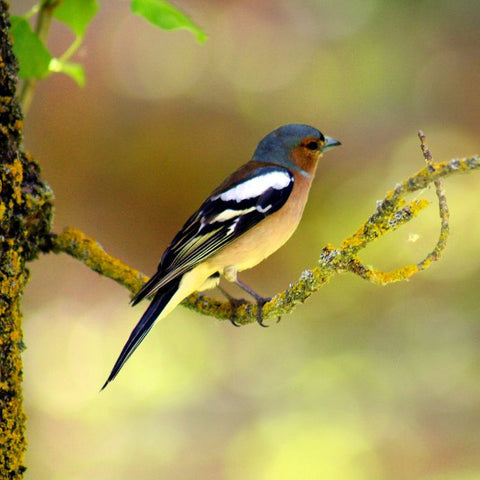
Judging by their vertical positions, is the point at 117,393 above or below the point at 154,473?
above

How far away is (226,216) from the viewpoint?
A: 2.91 meters

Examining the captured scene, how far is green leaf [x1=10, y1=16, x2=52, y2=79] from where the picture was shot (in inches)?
92.9

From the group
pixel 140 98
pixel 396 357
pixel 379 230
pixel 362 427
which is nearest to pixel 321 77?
pixel 140 98

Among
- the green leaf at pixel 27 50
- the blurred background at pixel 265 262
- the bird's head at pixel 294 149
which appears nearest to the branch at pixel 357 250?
the green leaf at pixel 27 50

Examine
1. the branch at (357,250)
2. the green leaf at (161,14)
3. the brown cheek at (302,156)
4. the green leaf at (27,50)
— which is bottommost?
the branch at (357,250)

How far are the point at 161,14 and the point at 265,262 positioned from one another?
320 cm

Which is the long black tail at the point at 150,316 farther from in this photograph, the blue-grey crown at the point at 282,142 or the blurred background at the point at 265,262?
the blurred background at the point at 265,262

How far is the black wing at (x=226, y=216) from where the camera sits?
2.81 meters

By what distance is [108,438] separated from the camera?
171 inches

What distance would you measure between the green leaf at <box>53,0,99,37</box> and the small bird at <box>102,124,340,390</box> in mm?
839

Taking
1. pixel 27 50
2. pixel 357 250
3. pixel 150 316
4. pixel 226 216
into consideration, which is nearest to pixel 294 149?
pixel 226 216

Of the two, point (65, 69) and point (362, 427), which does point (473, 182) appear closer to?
point (362, 427)

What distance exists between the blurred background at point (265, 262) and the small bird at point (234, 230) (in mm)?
1476

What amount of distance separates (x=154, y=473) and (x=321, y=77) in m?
3.02
